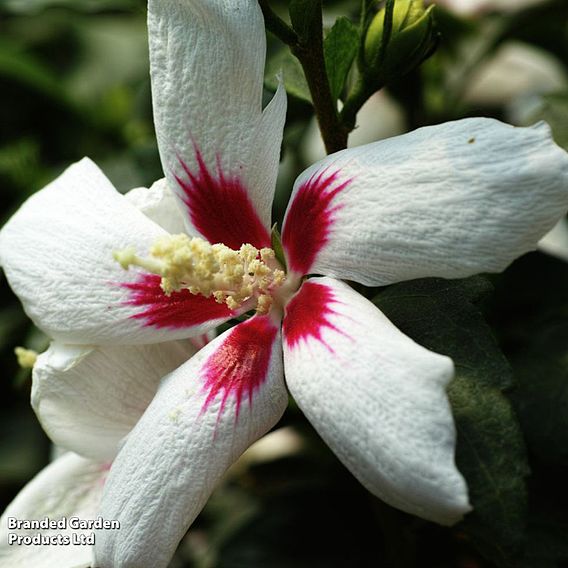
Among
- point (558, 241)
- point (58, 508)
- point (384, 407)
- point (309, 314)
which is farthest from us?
point (558, 241)

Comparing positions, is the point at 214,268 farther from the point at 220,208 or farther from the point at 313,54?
the point at 313,54

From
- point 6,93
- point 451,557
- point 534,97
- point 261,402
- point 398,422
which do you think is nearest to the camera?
point 398,422

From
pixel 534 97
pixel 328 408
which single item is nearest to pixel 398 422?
pixel 328 408

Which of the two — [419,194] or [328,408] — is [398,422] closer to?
[328,408]

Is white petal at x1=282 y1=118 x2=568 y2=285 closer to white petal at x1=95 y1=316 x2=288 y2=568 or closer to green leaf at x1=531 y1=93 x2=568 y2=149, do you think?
white petal at x1=95 y1=316 x2=288 y2=568

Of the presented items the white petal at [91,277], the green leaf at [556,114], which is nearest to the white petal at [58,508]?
the white petal at [91,277]

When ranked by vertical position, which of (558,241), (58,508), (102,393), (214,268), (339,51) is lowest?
(558,241)

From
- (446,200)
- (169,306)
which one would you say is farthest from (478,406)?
(169,306)
